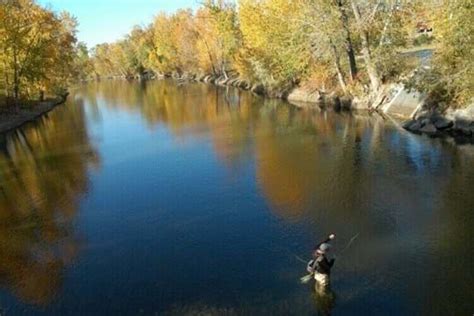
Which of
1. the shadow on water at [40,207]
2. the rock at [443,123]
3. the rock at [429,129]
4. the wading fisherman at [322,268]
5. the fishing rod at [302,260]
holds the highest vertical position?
the rock at [443,123]

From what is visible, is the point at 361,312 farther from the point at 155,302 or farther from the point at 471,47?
the point at 471,47

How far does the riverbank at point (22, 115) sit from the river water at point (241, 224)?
2266cm

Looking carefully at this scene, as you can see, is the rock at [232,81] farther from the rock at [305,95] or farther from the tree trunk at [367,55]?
the tree trunk at [367,55]

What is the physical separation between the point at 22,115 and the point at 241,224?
6315 centimetres

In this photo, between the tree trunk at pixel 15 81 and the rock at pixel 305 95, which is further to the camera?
the tree trunk at pixel 15 81

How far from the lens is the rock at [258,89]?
295 ft

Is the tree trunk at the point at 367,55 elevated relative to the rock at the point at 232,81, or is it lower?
elevated

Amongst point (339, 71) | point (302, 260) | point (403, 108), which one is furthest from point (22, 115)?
point (302, 260)

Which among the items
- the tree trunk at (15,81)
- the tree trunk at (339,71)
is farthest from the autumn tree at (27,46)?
the tree trunk at (339,71)

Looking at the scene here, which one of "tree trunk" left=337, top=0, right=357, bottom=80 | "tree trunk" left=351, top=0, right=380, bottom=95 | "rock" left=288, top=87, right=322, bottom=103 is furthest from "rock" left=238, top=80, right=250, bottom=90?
"tree trunk" left=351, top=0, right=380, bottom=95

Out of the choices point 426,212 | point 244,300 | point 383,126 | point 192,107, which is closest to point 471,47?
point 383,126

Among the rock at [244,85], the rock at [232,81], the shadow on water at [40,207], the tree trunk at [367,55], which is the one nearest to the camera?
the shadow on water at [40,207]

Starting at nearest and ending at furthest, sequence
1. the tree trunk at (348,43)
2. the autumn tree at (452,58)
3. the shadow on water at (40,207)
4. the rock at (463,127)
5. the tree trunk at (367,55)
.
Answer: the shadow on water at (40,207)
the autumn tree at (452,58)
the rock at (463,127)
the tree trunk at (367,55)
the tree trunk at (348,43)

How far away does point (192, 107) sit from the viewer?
7744 cm
